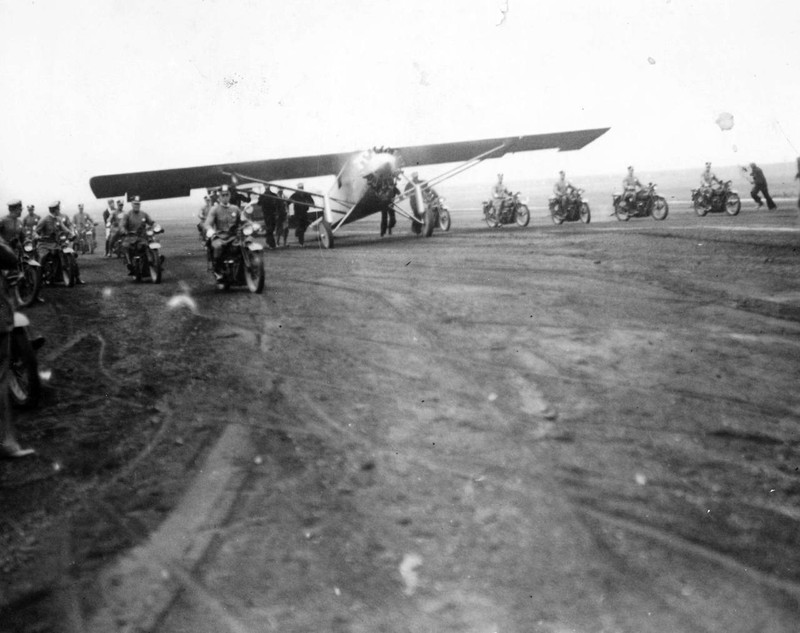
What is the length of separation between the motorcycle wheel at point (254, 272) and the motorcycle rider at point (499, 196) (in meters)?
13.1

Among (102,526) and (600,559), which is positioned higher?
(102,526)

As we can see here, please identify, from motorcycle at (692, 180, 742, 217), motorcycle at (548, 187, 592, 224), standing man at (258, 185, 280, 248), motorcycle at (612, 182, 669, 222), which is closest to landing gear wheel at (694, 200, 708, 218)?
motorcycle at (692, 180, 742, 217)

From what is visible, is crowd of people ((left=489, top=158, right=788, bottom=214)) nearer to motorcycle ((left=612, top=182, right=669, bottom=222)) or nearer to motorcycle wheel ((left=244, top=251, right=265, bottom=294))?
motorcycle ((left=612, top=182, right=669, bottom=222))

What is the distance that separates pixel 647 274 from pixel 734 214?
11.9 m

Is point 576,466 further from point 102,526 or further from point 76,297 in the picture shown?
point 76,297

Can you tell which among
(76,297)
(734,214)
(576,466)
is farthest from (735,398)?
(734,214)

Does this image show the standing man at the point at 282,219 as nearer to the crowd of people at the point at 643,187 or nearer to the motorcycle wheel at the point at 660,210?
the crowd of people at the point at 643,187

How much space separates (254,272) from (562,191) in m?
13.6

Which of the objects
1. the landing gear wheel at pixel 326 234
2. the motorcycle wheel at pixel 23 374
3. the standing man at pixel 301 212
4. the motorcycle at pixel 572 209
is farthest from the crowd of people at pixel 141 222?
the landing gear wheel at pixel 326 234

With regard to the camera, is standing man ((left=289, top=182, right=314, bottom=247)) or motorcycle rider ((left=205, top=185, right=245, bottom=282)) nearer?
motorcycle rider ((left=205, top=185, right=245, bottom=282))

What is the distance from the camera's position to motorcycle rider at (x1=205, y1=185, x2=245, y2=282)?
1200 centimetres

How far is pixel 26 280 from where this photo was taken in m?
12.8

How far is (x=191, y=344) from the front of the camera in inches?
336

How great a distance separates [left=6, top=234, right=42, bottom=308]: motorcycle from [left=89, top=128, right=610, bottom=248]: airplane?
267 inches
